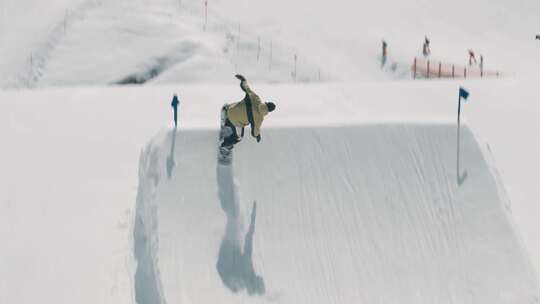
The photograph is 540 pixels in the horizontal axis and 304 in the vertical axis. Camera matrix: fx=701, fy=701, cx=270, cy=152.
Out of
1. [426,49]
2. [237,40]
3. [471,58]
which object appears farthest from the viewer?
[426,49]

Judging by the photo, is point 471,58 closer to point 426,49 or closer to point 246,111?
point 426,49

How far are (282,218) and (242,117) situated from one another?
1.71m

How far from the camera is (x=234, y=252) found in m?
10.1

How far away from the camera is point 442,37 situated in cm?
2519

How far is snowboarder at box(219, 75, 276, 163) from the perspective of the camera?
35.5 feet

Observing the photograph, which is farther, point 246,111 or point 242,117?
point 242,117

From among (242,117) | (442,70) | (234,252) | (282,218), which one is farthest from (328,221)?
(442,70)

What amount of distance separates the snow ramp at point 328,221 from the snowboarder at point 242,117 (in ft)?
1.09

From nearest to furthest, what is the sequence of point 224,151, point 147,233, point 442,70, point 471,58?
point 147,233, point 224,151, point 442,70, point 471,58

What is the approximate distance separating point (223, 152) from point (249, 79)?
1058cm

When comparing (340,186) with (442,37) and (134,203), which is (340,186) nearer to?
(134,203)

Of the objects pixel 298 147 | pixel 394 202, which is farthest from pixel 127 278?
pixel 394 202

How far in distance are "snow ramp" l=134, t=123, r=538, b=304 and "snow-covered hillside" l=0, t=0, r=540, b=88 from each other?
32.3ft

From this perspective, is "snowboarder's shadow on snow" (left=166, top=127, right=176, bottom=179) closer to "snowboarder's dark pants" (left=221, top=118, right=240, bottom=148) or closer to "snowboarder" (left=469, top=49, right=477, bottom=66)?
"snowboarder's dark pants" (left=221, top=118, right=240, bottom=148)
